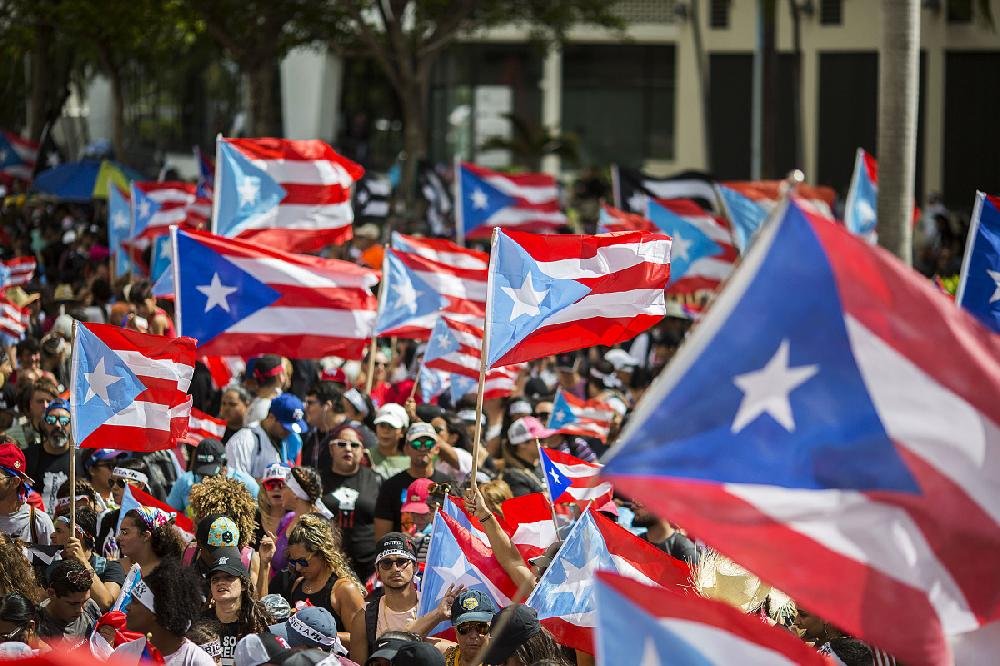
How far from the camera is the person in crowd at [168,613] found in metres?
6.52

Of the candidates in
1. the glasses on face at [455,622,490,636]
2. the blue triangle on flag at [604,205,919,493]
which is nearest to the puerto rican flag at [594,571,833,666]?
the blue triangle on flag at [604,205,919,493]

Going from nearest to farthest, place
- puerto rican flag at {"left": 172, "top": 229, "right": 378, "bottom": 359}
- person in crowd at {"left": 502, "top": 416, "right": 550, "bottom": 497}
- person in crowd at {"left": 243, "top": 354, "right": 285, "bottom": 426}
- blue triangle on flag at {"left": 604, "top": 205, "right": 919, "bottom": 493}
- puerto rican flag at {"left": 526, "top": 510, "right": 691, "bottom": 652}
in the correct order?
blue triangle on flag at {"left": 604, "top": 205, "right": 919, "bottom": 493} → puerto rican flag at {"left": 526, "top": 510, "right": 691, "bottom": 652} → person in crowd at {"left": 502, "top": 416, "right": 550, "bottom": 497} → puerto rican flag at {"left": 172, "top": 229, "right": 378, "bottom": 359} → person in crowd at {"left": 243, "top": 354, "right": 285, "bottom": 426}

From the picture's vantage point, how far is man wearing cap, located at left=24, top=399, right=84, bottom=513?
10156 millimetres

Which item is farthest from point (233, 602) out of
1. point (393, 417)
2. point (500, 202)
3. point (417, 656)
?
point (500, 202)

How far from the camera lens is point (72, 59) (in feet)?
142

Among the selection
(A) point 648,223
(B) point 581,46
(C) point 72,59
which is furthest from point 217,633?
(B) point 581,46

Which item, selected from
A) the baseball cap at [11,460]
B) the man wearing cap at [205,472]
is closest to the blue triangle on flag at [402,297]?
the man wearing cap at [205,472]

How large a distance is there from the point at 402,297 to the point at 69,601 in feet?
20.8

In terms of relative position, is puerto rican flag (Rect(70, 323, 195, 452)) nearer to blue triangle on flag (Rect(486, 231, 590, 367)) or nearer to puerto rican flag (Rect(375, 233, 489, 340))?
blue triangle on flag (Rect(486, 231, 590, 367))

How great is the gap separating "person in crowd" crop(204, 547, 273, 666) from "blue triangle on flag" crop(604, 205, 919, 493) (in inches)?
117

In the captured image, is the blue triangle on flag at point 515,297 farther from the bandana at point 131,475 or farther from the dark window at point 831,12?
the dark window at point 831,12

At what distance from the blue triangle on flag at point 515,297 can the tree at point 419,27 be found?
19.9m

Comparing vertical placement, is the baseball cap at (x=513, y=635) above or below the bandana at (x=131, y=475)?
above

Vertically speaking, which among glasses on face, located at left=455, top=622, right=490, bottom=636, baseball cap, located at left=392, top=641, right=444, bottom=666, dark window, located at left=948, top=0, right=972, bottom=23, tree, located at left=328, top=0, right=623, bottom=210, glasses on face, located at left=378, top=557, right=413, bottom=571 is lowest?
glasses on face, located at left=378, top=557, right=413, bottom=571
